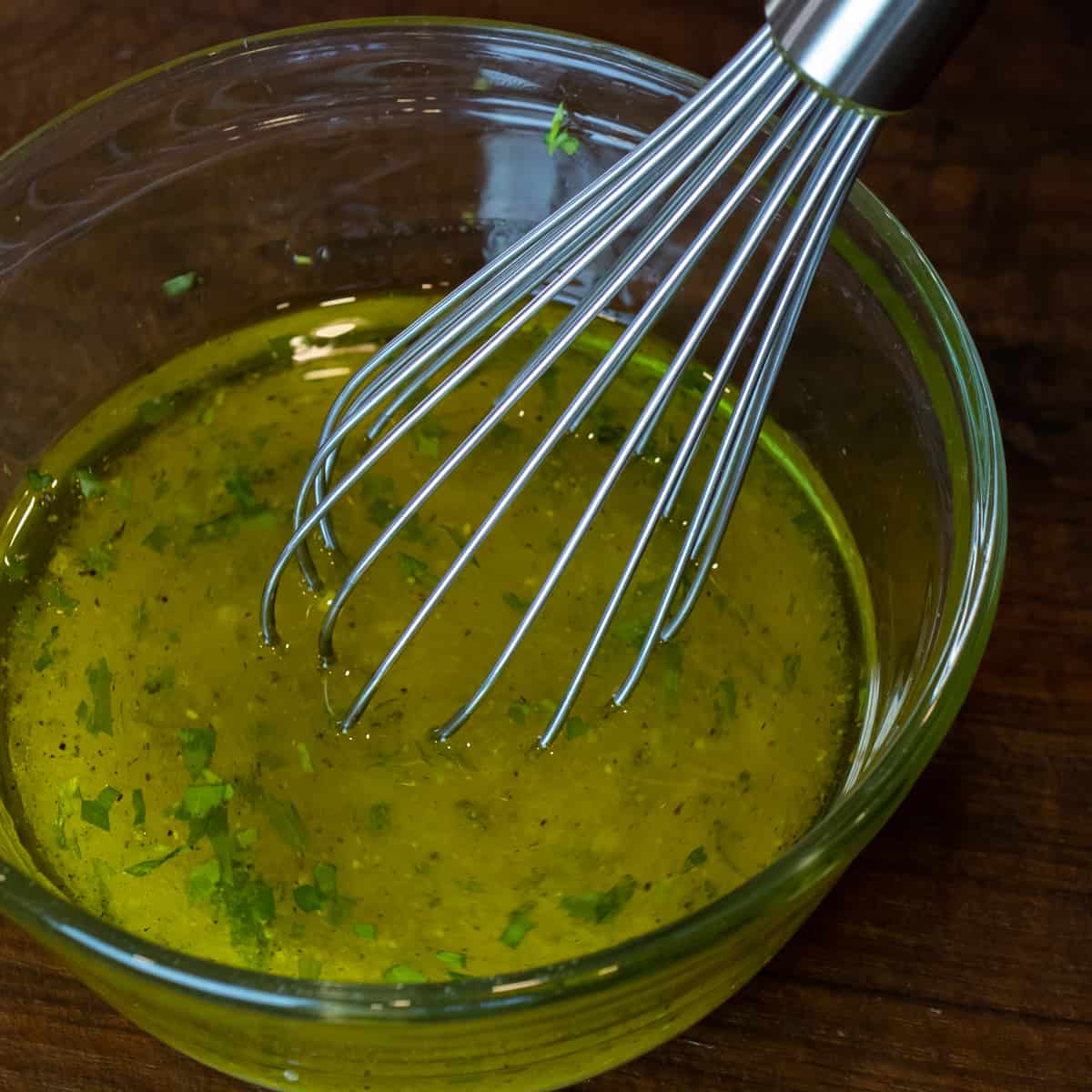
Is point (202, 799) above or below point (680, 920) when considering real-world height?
above

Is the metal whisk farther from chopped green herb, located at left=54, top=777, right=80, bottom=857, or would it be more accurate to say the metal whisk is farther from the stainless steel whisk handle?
chopped green herb, located at left=54, top=777, right=80, bottom=857

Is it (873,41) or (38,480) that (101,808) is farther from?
(873,41)

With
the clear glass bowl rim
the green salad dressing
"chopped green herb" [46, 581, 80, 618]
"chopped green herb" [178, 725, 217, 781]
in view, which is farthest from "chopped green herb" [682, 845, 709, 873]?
"chopped green herb" [46, 581, 80, 618]

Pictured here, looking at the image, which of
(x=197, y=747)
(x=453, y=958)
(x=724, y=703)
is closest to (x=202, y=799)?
(x=197, y=747)

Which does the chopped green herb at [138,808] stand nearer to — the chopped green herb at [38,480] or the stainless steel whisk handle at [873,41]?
the chopped green herb at [38,480]

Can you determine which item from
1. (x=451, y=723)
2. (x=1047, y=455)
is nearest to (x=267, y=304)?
(x=451, y=723)

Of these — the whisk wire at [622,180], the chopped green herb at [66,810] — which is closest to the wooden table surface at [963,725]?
the chopped green herb at [66,810]
